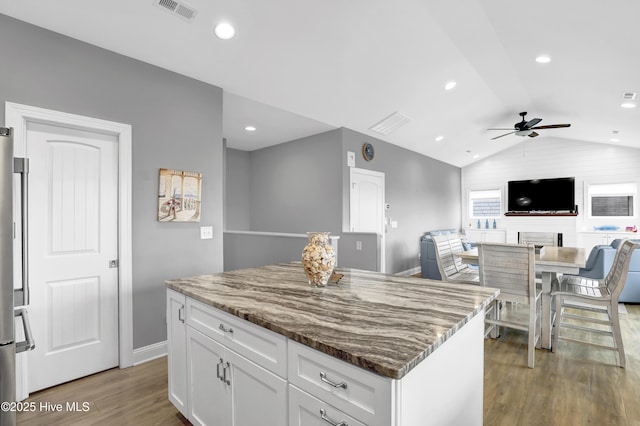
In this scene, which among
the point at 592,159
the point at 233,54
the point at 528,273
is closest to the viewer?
the point at 528,273

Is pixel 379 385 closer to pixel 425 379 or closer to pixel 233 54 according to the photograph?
pixel 425 379

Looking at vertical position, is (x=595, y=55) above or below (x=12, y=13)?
above

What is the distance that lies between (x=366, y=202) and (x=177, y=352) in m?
3.99

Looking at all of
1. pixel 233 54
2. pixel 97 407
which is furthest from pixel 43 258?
pixel 233 54

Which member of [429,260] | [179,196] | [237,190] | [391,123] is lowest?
[429,260]

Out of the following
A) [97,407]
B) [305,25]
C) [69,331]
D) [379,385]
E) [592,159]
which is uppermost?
[305,25]

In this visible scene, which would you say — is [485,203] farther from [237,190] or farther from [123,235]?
[123,235]

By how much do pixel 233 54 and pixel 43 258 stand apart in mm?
2273

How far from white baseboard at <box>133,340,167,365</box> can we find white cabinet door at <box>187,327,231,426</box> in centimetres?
136

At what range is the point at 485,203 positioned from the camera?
8.63 m

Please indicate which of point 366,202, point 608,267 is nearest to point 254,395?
point 366,202

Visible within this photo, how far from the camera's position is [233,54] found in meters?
2.87

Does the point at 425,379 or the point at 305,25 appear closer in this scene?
the point at 425,379

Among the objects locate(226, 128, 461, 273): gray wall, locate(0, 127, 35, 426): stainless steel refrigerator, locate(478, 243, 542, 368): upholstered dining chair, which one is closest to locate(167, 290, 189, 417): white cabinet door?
locate(0, 127, 35, 426): stainless steel refrigerator
